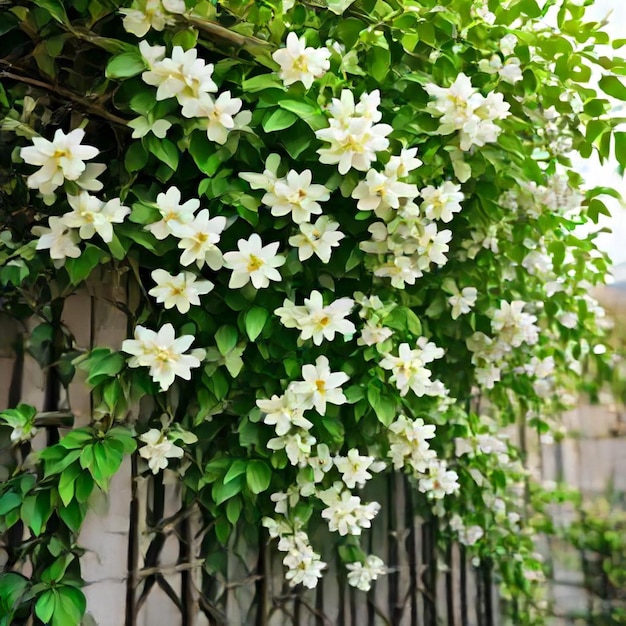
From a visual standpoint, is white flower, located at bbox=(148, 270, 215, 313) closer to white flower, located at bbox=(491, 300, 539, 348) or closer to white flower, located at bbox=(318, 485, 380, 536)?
white flower, located at bbox=(318, 485, 380, 536)

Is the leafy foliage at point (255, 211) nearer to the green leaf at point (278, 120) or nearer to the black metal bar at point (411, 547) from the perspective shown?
the green leaf at point (278, 120)

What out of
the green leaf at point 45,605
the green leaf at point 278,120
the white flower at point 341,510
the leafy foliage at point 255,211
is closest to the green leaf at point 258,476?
the leafy foliage at point 255,211

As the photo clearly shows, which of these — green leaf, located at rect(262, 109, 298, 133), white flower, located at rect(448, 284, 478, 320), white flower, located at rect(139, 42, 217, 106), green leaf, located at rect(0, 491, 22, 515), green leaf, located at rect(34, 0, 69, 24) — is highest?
green leaf, located at rect(34, 0, 69, 24)

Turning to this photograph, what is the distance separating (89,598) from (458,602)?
98 centimetres

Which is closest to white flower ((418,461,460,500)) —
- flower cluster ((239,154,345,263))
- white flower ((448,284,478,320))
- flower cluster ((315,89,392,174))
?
white flower ((448,284,478,320))

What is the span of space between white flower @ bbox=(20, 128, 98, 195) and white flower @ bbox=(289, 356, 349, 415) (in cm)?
44

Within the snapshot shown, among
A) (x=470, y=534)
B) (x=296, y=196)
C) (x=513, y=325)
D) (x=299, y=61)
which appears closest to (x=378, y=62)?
(x=299, y=61)

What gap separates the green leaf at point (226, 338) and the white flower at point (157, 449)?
163 mm

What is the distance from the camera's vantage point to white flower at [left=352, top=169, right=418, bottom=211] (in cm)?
95

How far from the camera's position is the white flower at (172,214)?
0.91m

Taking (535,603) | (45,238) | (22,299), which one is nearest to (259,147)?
Result: (45,238)

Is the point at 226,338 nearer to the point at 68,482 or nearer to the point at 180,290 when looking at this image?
the point at 180,290

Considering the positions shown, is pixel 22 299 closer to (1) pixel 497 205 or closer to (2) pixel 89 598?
(2) pixel 89 598

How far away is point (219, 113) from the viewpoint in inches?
36.1
